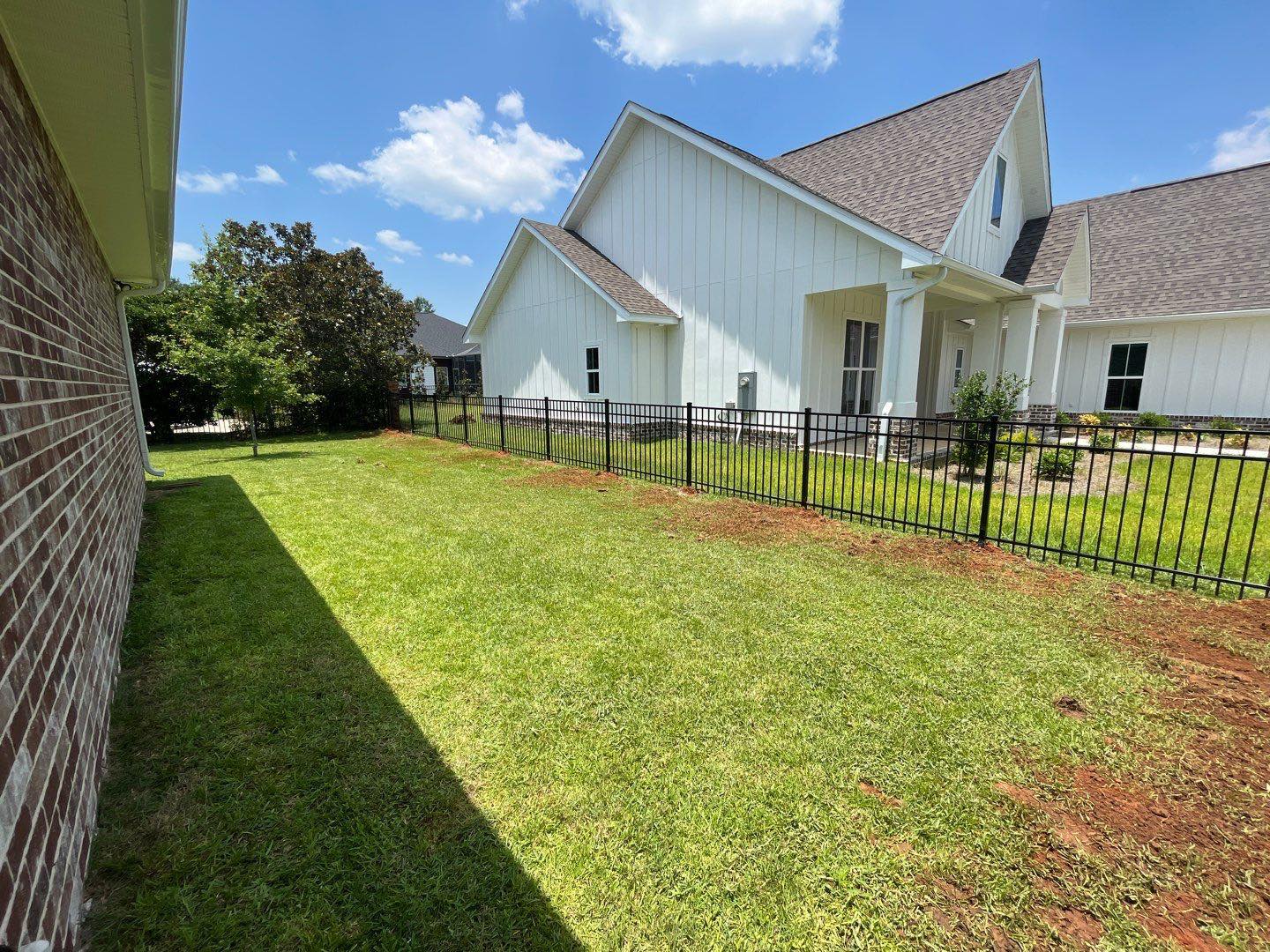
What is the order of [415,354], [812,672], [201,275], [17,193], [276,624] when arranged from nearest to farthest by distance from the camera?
[17,193] → [812,672] → [276,624] → [201,275] → [415,354]

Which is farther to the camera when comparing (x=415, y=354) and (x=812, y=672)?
(x=415, y=354)

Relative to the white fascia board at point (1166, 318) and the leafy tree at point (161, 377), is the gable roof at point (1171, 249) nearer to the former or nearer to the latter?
the white fascia board at point (1166, 318)

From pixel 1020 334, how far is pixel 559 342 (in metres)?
11.7

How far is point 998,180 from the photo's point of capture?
12.2 m

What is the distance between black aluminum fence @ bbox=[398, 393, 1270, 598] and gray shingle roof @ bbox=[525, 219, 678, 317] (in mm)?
2615

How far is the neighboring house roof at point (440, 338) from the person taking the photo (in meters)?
38.0

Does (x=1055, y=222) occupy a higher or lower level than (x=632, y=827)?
higher

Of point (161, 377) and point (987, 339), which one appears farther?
point (161, 377)

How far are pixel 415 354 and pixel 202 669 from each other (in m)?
19.0

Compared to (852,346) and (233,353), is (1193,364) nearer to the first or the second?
(852,346)

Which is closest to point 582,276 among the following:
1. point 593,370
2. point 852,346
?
point 593,370

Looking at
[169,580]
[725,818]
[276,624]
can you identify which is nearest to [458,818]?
[725,818]

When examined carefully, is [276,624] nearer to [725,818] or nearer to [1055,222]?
[725,818]

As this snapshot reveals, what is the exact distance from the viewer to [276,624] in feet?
12.7
